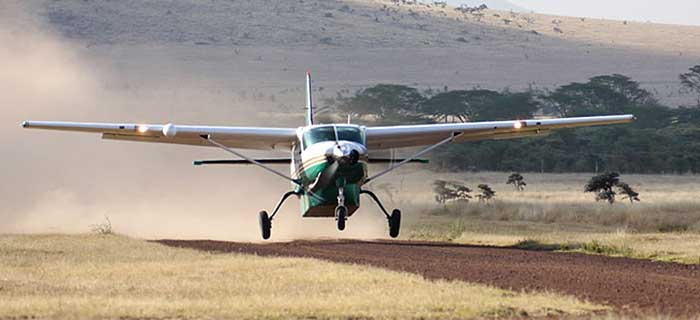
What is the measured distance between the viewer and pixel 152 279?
23891mm

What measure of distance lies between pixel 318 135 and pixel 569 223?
1247cm

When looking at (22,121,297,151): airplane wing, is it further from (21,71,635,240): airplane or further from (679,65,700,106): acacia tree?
(679,65,700,106): acacia tree

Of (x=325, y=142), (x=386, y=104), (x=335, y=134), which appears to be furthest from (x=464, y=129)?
(x=386, y=104)

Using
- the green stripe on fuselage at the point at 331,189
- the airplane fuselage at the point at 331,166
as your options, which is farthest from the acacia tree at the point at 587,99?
the airplane fuselage at the point at 331,166

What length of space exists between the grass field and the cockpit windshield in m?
4.90

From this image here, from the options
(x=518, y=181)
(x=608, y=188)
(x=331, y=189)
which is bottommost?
(x=331, y=189)

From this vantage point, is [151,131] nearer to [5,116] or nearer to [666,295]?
[666,295]

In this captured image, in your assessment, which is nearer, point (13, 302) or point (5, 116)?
point (13, 302)

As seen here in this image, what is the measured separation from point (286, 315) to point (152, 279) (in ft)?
18.5

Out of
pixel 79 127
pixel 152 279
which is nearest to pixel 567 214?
pixel 79 127

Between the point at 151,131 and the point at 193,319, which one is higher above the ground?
→ the point at 151,131

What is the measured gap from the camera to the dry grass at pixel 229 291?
753 inches

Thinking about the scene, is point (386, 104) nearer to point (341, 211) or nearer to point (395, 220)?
point (395, 220)

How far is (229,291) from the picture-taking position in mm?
21781
